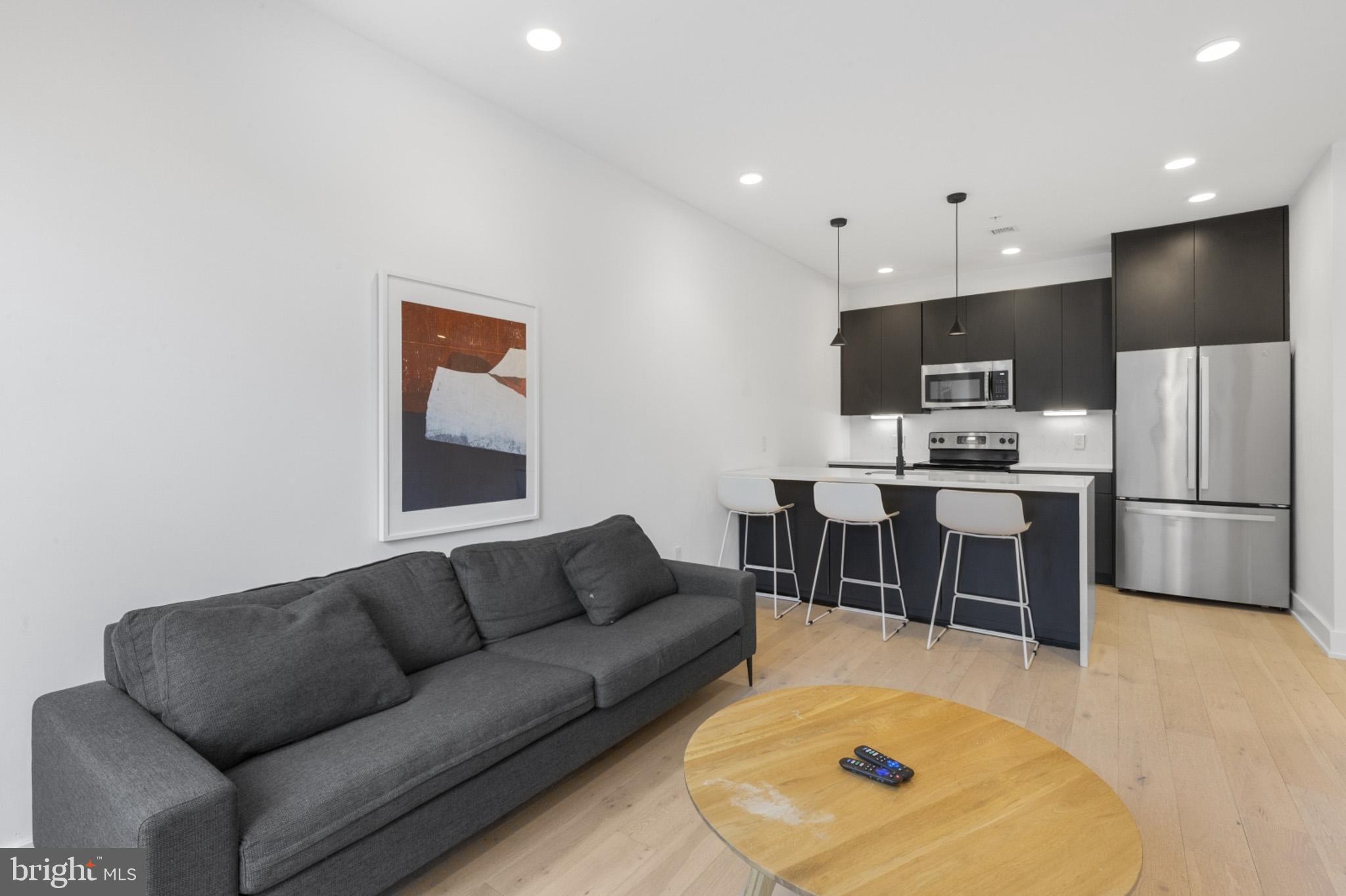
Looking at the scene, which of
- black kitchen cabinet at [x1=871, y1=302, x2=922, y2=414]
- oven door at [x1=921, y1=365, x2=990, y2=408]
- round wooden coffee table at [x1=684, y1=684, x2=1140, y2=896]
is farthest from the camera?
black kitchen cabinet at [x1=871, y1=302, x2=922, y2=414]

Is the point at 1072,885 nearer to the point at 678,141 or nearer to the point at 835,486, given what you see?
the point at 835,486

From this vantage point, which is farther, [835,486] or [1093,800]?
[835,486]

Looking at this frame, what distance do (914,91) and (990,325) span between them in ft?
11.6

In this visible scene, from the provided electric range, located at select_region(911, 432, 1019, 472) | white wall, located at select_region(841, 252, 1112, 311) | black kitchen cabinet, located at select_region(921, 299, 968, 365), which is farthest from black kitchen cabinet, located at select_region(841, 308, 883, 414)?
electric range, located at select_region(911, 432, 1019, 472)

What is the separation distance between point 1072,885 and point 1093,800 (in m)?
0.35

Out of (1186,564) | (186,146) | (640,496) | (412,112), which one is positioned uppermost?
(412,112)

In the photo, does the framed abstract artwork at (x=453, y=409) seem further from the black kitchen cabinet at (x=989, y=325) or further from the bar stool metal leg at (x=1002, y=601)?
the black kitchen cabinet at (x=989, y=325)

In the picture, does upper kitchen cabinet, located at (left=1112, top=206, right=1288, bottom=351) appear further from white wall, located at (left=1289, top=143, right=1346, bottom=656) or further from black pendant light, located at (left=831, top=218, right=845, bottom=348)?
black pendant light, located at (left=831, top=218, right=845, bottom=348)

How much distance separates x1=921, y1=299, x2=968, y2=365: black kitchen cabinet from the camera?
609 cm

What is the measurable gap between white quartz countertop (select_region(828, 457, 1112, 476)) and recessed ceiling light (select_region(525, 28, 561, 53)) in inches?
185

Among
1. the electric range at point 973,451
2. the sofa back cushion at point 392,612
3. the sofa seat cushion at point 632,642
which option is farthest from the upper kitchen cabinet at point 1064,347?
the sofa back cushion at point 392,612

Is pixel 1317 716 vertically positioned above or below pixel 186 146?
below

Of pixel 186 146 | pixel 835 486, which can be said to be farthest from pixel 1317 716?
pixel 186 146

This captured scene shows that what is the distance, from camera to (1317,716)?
285cm
